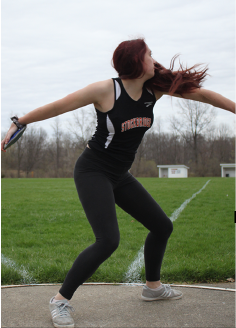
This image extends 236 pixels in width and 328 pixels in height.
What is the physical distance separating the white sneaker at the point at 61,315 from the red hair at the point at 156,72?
190cm

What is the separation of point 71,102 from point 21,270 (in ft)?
7.91

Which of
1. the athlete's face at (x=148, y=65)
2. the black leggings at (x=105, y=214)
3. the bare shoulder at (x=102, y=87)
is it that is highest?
the athlete's face at (x=148, y=65)

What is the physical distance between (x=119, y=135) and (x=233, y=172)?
5541cm

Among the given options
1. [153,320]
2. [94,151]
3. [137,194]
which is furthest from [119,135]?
[153,320]

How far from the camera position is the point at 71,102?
8.13ft

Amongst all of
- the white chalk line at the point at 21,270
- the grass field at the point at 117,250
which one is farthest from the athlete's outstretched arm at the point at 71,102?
the grass field at the point at 117,250

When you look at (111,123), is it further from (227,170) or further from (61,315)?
(227,170)

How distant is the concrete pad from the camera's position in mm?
2578

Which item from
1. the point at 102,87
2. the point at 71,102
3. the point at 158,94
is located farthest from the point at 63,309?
the point at 158,94

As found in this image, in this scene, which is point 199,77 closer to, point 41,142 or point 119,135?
point 119,135

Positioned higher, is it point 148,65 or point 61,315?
point 148,65

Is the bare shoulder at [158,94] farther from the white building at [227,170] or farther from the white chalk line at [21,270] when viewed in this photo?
the white building at [227,170]

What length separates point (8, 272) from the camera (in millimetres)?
3758

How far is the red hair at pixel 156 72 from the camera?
250cm
